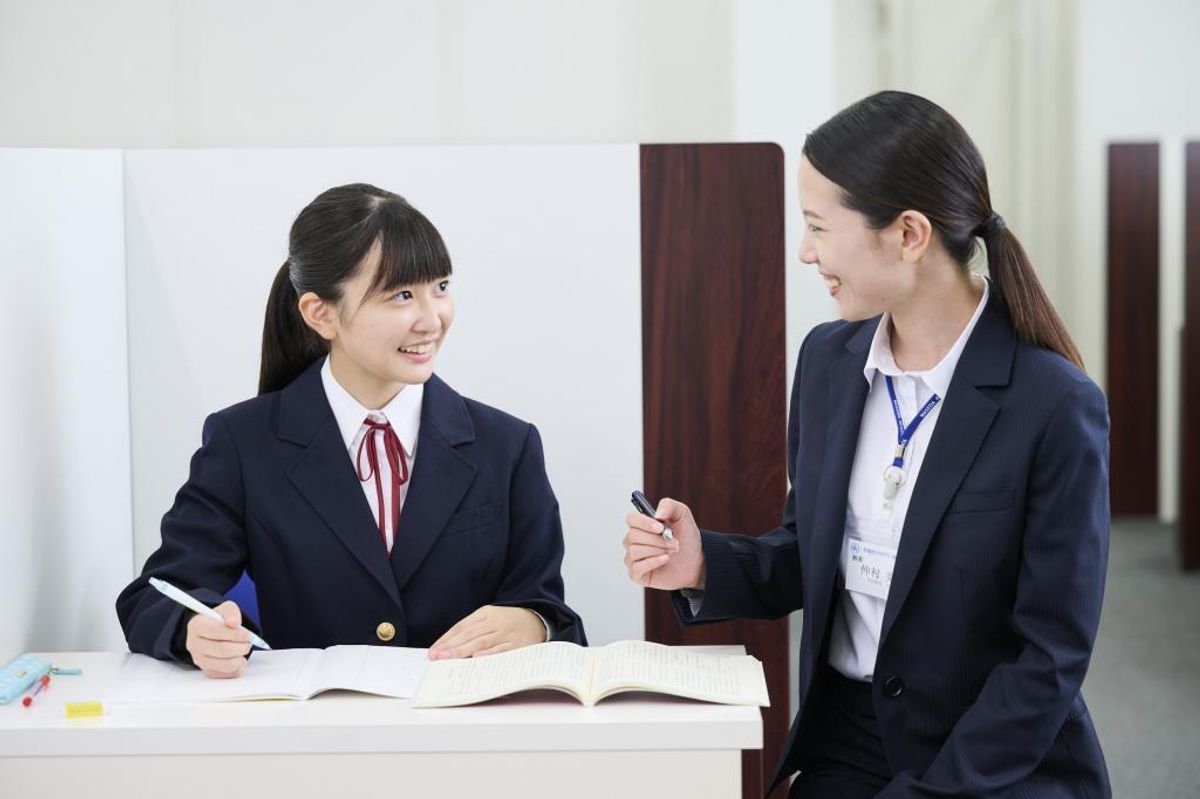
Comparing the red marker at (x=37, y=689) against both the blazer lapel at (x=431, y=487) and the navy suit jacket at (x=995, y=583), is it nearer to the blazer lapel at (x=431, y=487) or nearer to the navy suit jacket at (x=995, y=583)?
the blazer lapel at (x=431, y=487)

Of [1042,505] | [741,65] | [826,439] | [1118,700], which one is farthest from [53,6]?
[1118,700]

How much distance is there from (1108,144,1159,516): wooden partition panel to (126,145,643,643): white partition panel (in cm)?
487

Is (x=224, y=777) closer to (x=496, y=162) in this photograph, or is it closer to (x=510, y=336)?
(x=510, y=336)

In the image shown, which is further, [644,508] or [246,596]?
[246,596]

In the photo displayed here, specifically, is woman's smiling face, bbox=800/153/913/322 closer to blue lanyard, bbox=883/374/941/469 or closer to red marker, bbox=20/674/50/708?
blue lanyard, bbox=883/374/941/469

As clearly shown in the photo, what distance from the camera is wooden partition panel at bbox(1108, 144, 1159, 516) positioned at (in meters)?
6.79

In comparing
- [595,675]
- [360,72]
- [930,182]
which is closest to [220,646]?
[595,675]

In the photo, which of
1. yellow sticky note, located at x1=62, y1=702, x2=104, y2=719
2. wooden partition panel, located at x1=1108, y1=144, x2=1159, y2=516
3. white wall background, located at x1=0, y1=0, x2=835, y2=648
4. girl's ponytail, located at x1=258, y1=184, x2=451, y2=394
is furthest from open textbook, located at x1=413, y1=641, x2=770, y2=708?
wooden partition panel, located at x1=1108, y1=144, x2=1159, y2=516

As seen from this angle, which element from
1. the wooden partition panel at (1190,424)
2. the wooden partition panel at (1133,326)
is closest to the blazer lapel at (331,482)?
the wooden partition panel at (1190,424)

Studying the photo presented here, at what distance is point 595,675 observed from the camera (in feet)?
5.63

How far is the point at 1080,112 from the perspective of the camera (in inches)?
259

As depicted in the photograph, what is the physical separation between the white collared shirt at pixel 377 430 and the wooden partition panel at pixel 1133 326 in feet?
Result: 17.9

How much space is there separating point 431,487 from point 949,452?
2.47 ft

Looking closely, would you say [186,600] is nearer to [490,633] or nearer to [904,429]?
[490,633]
